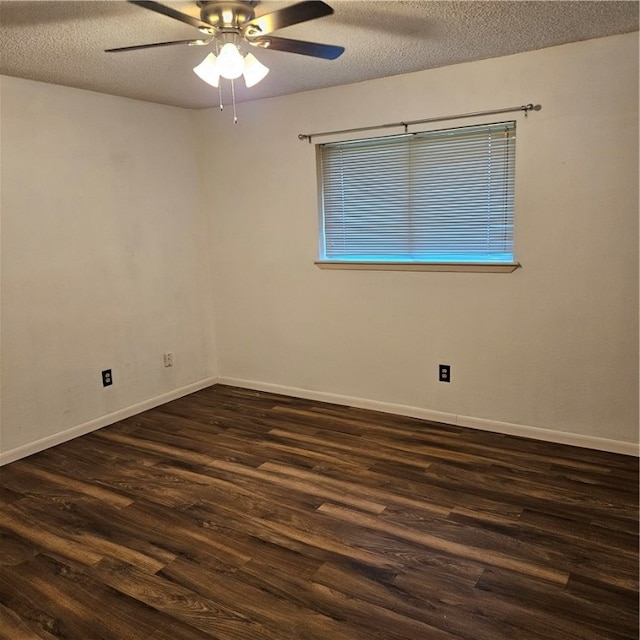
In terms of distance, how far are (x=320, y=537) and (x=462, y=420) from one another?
1.58 meters

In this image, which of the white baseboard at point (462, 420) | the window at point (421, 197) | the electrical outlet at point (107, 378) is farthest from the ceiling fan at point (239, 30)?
the white baseboard at point (462, 420)

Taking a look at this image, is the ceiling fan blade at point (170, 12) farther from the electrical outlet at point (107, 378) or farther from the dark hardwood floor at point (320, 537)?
the electrical outlet at point (107, 378)

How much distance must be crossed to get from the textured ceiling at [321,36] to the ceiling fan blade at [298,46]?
0.42 ft

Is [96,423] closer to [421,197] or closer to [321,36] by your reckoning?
[421,197]

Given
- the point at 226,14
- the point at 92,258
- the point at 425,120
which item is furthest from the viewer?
the point at 92,258

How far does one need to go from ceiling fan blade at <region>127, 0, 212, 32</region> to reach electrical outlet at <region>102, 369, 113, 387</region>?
8.17 ft

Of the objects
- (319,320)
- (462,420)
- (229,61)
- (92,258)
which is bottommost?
(462,420)

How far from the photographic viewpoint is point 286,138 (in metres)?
4.09

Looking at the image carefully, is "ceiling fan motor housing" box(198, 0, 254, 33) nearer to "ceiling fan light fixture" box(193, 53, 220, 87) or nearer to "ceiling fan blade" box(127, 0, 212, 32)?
"ceiling fan blade" box(127, 0, 212, 32)

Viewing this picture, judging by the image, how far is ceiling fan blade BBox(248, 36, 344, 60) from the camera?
2.29m

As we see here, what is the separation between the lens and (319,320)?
13.9 ft

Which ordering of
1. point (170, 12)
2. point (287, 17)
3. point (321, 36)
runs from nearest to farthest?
1. point (170, 12)
2. point (287, 17)
3. point (321, 36)

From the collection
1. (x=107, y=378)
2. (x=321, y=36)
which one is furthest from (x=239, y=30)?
(x=107, y=378)

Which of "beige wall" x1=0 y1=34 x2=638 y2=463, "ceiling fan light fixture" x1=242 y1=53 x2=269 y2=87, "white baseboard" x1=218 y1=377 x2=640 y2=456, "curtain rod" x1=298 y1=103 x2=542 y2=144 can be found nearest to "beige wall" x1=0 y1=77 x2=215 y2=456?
"beige wall" x1=0 y1=34 x2=638 y2=463
